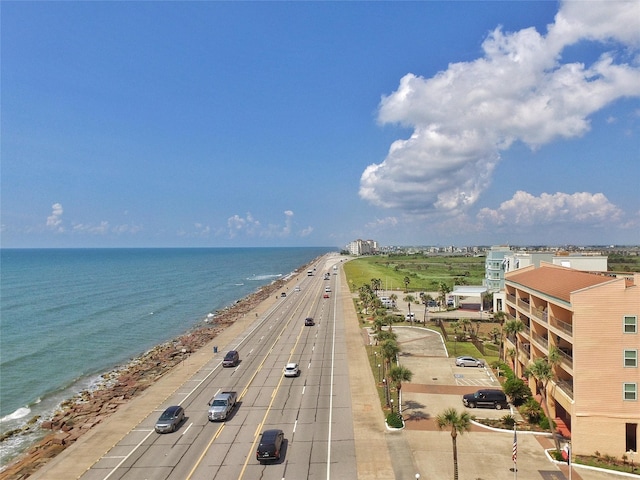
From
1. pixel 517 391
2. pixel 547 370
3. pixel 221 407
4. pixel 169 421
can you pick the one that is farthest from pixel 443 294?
pixel 169 421

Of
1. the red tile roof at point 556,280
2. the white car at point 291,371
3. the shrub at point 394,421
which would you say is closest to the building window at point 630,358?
the red tile roof at point 556,280

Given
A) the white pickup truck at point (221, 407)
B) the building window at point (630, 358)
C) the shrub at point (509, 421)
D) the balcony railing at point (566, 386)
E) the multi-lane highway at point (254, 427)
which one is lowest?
the multi-lane highway at point (254, 427)

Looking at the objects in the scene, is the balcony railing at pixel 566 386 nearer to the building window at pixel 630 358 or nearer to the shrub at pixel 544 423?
the shrub at pixel 544 423

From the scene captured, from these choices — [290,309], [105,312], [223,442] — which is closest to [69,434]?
[223,442]

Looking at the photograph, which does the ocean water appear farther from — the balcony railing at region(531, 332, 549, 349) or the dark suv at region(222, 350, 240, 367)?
the balcony railing at region(531, 332, 549, 349)

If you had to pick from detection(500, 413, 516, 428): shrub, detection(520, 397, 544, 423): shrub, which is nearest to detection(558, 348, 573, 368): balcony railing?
detection(520, 397, 544, 423): shrub

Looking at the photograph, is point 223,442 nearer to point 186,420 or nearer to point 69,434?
point 186,420

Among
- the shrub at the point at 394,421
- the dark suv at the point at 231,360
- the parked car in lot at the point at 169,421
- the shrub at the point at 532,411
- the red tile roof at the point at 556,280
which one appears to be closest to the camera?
the parked car in lot at the point at 169,421

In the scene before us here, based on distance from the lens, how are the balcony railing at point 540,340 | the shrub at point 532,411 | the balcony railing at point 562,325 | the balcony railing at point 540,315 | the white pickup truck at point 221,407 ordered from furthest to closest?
1. the balcony railing at point 540,315
2. the balcony railing at point 540,340
3. the shrub at point 532,411
4. the white pickup truck at point 221,407
5. the balcony railing at point 562,325
